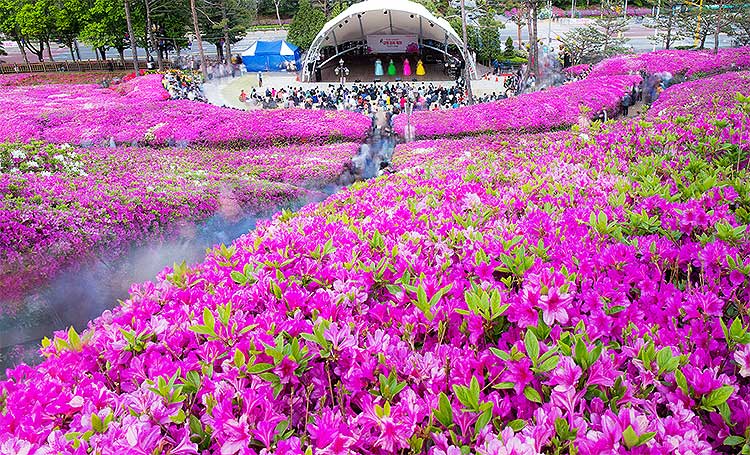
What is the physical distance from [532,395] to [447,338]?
0.63m

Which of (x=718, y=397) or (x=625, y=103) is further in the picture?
(x=625, y=103)

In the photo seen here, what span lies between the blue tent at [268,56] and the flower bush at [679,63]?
18507mm

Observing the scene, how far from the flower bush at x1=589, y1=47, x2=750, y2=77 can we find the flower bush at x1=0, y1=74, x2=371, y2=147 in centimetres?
1256

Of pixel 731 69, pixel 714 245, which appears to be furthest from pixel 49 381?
pixel 731 69

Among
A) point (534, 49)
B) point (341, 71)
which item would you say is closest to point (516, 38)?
point (341, 71)

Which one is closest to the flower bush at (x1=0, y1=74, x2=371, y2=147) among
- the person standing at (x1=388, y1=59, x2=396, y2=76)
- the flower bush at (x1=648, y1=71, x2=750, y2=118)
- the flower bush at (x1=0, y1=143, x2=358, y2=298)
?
the flower bush at (x1=0, y1=143, x2=358, y2=298)

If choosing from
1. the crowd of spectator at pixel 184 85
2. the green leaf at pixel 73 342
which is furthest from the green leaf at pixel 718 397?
the crowd of spectator at pixel 184 85

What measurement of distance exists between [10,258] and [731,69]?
79.9 ft

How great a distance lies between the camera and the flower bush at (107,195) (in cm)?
678

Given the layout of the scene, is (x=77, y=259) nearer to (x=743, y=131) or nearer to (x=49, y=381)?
(x=49, y=381)

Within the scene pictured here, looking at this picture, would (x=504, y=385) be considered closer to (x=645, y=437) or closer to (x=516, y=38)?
(x=645, y=437)

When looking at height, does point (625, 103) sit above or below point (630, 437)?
below

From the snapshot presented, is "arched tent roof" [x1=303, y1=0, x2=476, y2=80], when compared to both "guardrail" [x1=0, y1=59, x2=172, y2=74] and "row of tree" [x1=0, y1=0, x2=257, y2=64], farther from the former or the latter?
"guardrail" [x1=0, y1=59, x2=172, y2=74]

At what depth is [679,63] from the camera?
23.5 meters
